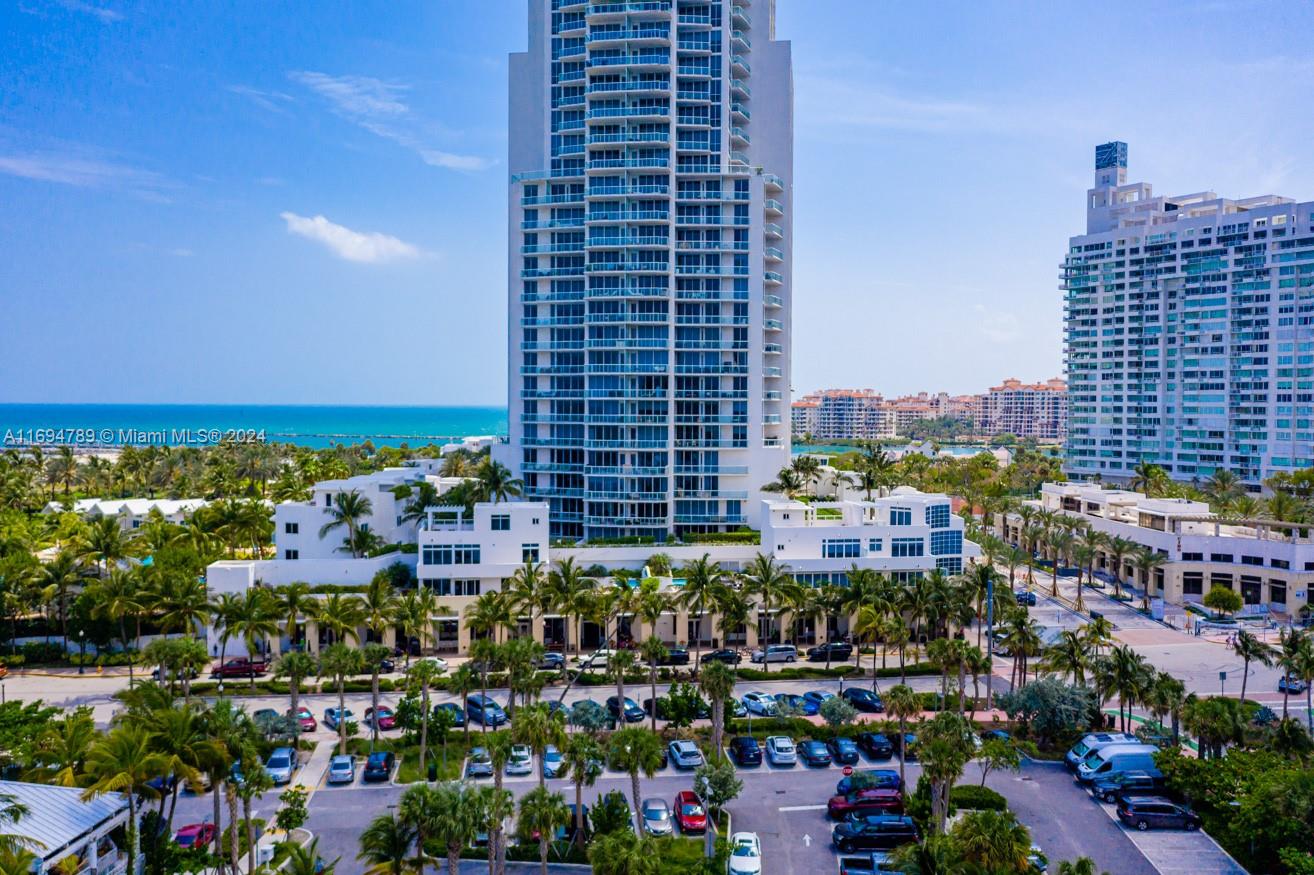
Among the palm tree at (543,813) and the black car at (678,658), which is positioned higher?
the palm tree at (543,813)

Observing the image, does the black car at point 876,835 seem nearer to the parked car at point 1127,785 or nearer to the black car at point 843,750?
the black car at point 843,750

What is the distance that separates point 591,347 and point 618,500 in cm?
1448

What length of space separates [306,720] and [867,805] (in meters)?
30.2

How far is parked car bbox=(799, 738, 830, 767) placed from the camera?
144ft

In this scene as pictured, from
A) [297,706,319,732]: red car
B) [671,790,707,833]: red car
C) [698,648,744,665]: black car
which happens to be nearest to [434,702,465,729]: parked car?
[297,706,319,732]: red car

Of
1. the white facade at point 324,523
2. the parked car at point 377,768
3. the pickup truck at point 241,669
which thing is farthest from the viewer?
the white facade at point 324,523

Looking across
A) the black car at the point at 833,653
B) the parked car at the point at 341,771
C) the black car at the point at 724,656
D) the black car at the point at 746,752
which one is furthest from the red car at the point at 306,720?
the black car at the point at 833,653

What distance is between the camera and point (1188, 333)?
13662cm

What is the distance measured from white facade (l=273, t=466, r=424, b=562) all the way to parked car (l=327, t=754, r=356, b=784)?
2773cm

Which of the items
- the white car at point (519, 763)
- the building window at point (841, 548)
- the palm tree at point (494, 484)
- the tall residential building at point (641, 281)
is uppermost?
the tall residential building at point (641, 281)

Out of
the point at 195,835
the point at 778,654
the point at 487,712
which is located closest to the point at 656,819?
the point at 487,712

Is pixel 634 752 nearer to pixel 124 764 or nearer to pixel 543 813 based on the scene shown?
pixel 543 813

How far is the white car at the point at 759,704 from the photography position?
50.0 metres

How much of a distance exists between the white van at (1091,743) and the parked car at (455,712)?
31.4 m
